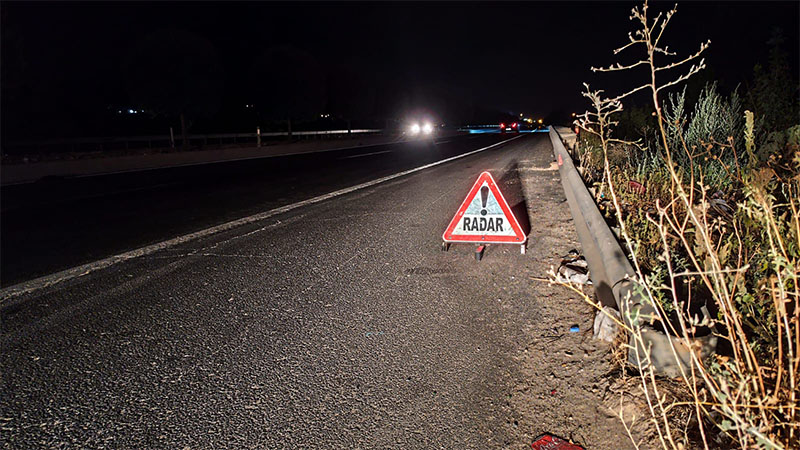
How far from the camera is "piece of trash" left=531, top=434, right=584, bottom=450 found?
7.39 ft

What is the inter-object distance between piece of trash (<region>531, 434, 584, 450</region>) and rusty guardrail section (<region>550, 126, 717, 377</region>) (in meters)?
0.53

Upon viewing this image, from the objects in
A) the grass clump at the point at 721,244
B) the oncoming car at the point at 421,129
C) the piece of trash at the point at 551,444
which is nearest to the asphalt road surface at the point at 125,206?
the piece of trash at the point at 551,444

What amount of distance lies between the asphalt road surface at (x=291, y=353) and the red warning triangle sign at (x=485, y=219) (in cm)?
22

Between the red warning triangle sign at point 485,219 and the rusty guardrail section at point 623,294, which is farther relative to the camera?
the red warning triangle sign at point 485,219

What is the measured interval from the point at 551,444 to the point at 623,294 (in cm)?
108

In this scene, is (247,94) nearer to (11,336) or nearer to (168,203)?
(168,203)

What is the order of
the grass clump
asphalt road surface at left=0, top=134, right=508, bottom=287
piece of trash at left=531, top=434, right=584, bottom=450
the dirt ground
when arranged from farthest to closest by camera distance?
1. asphalt road surface at left=0, top=134, right=508, bottom=287
2. the dirt ground
3. piece of trash at left=531, top=434, right=584, bottom=450
4. the grass clump

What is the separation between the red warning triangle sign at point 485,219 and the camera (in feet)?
17.6

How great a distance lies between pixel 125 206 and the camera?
27.7 ft

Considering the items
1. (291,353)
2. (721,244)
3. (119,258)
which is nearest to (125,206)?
(119,258)

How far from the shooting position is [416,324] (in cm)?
356

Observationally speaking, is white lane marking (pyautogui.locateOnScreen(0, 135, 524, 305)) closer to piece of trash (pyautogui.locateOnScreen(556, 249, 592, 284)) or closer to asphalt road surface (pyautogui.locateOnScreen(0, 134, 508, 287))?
asphalt road surface (pyautogui.locateOnScreen(0, 134, 508, 287))

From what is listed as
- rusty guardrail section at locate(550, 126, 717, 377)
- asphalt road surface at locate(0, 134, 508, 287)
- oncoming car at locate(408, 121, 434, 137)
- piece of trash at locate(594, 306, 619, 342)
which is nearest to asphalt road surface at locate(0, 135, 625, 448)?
piece of trash at locate(594, 306, 619, 342)

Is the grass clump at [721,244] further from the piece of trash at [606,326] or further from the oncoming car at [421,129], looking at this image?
the oncoming car at [421,129]
